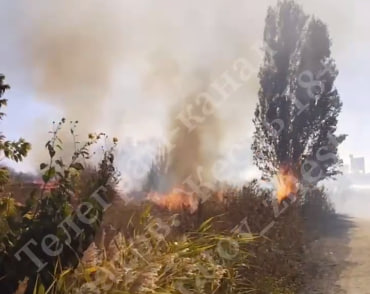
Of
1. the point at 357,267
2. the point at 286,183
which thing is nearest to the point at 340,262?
the point at 357,267

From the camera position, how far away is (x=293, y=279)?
5516mm

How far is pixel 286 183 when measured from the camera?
13.4m

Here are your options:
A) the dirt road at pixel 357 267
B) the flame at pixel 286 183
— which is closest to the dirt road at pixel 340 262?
the dirt road at pixel 357 267

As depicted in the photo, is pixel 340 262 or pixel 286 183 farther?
pixel 286 183

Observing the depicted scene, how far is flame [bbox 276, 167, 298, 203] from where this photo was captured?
41.2ft

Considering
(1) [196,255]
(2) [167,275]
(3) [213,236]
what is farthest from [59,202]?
(3) [213,236]

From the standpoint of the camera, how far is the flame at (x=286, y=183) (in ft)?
41.2

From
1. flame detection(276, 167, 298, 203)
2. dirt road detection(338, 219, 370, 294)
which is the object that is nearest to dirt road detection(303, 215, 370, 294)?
dirt road detection(338, 219, 370, 294)

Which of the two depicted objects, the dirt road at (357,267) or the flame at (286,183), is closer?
the dirt road at (357,267)

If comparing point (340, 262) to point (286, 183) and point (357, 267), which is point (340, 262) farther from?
point (286, 183)

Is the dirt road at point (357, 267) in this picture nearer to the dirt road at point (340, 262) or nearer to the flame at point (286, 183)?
the dirt road at point (340, 262)

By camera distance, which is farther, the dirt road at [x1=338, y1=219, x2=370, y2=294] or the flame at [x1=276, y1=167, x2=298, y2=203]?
the flame at [x1=276, y1=167, x2=298, y2=203]

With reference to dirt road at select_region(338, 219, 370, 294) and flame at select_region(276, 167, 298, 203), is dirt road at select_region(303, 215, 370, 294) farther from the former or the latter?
flame at select_region(276, 167, 298, 203)

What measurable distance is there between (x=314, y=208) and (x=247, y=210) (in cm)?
603
